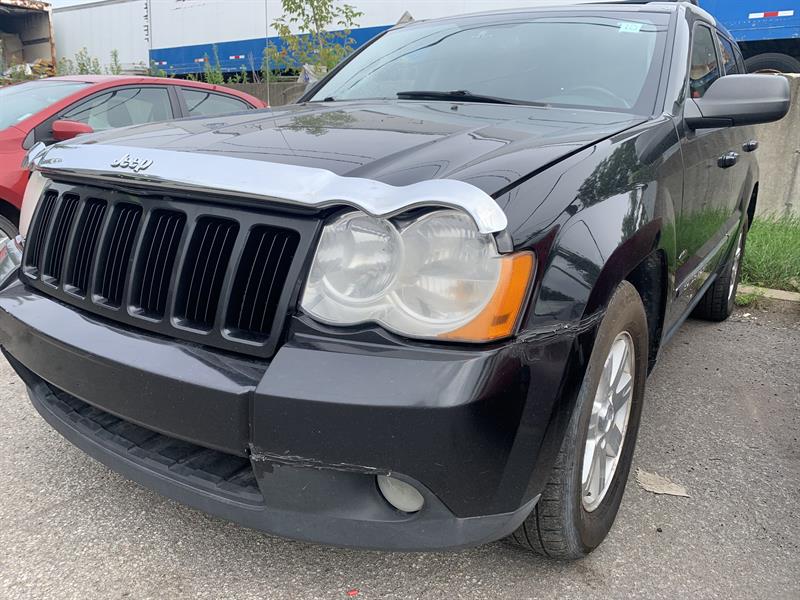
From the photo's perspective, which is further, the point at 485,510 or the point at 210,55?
the point at 210,55

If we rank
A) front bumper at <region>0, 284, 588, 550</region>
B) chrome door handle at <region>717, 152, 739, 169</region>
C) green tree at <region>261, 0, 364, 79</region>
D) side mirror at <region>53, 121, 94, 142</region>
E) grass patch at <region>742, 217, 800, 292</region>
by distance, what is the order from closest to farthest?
front bumper at <region>0, 284, 588, 550</region>, chrome door handle at <region>717, 152, 739, 169</region>, side mirror at <region>53, 121, 94, 142</region>, grass patch at <region>742, 217, 800, 292</region>, green tree at <region>261, 0, 364, 79</region>

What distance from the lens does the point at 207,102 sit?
556 cm

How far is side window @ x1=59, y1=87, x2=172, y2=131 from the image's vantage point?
4852 millimetres

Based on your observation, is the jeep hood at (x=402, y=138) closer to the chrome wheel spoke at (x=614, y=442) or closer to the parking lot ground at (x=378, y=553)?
the chrome wheel spoke at (x=614, y=442)

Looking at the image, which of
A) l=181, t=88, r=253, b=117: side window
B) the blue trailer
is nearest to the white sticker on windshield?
l=181, t=88, r=253, b=117: side window

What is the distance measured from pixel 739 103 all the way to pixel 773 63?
910cm

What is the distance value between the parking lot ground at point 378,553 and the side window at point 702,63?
1.47 m

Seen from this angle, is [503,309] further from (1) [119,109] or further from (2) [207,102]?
(2) [207,102]

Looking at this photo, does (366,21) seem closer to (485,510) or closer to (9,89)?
(9,89)

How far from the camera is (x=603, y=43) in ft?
8.73

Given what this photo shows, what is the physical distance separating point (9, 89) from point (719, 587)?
5.78 metres

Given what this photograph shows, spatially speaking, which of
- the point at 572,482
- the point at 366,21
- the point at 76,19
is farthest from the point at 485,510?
the point at 76,19

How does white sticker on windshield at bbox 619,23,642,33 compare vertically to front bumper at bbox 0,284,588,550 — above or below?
above

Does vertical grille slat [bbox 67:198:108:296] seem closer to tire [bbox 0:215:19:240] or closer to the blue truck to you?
tire [bbox 0:215:19:240]
